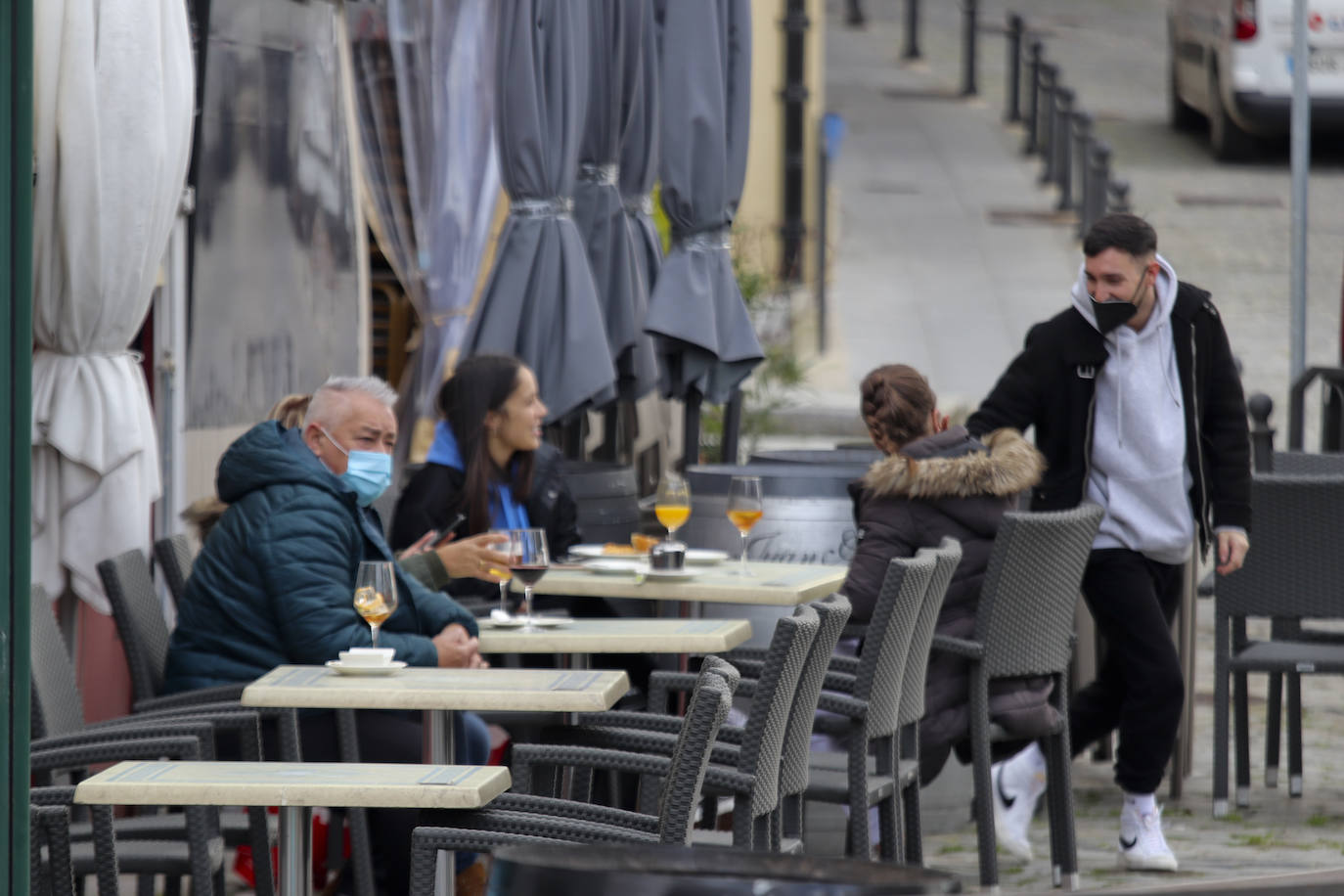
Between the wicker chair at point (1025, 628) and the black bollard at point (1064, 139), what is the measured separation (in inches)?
581

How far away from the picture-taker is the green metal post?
270cm

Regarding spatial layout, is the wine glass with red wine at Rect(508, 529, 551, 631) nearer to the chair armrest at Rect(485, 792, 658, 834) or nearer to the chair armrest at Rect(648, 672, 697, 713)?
the chair armrest at Rect(648, 672, 697, 713)

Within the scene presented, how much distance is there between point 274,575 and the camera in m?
5.04

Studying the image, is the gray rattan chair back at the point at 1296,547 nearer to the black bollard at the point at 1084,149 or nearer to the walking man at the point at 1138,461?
the walking man at the point at 1138,461

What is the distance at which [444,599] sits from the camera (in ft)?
17.5

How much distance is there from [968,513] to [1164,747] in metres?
0.95

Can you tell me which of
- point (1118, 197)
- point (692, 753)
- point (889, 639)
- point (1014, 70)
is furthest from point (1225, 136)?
point (692, 753)

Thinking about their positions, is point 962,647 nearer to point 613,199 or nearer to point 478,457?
point 478,457

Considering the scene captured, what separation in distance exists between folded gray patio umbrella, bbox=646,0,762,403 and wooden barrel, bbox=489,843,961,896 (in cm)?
580

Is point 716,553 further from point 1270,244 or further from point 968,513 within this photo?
point 1270,244

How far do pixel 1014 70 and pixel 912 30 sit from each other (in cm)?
577

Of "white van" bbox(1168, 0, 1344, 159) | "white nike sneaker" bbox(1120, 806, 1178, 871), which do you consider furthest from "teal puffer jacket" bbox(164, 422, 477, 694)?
"white van" bbox(1168, 0, 1344, 159)

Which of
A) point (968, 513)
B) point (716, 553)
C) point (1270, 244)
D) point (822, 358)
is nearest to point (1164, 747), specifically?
point (968, 513)

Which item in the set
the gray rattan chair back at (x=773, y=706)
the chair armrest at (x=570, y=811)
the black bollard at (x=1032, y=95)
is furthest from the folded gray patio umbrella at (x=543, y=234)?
the black bollard at (x=1032, y=95)
